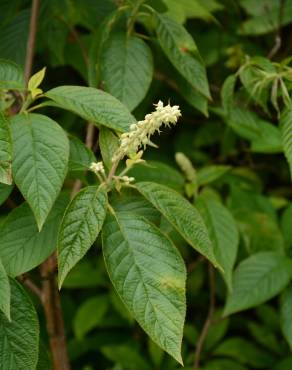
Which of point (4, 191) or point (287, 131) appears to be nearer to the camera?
point (4, 191)

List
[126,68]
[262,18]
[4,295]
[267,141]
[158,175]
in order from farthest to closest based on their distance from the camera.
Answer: [262,18]
[267,141]
[158,175]
[126,68]
[4,295]

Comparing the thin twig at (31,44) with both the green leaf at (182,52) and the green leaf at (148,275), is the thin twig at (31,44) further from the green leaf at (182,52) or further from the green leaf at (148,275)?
the green leaf at (148,275)

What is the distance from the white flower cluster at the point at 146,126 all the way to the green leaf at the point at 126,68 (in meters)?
0.40

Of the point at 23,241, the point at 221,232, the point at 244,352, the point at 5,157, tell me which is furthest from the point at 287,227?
the point at 5,157

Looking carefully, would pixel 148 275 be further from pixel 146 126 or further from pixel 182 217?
pixel 146 126

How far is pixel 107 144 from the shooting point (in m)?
1.31

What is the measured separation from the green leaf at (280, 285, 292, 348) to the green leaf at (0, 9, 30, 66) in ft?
3.17

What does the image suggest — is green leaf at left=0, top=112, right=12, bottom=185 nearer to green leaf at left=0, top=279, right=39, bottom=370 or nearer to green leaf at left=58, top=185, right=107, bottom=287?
green leaf at left=58, top=185, right=107, bottom=287

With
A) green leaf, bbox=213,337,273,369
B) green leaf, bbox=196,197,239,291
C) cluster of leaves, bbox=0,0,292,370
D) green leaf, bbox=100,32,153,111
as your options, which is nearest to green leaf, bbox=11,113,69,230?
cluster of leaves, bbox=0,0,292,370

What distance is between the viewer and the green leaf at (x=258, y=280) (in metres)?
1.89

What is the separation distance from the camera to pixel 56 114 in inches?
106

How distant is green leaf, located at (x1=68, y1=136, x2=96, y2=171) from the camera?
129cm

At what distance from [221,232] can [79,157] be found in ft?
1.76

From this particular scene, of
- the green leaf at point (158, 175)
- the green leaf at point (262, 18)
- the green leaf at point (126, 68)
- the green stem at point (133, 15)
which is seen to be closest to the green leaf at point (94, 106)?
the green leaf at point (126, 68)
